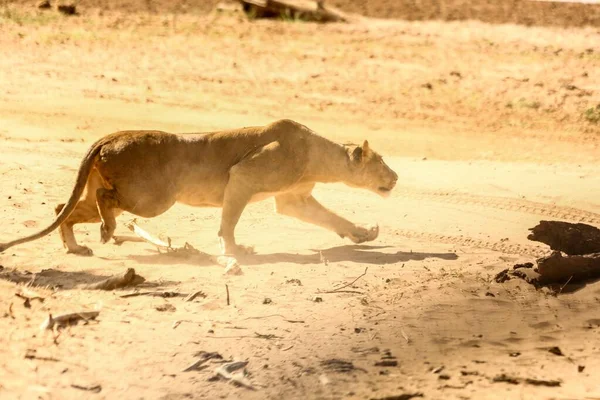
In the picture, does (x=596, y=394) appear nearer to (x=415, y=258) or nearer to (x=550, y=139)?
(x=415, y=258)

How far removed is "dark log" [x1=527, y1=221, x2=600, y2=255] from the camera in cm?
859

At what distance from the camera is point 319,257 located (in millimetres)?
9258

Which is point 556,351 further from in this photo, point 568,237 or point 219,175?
point 219,175

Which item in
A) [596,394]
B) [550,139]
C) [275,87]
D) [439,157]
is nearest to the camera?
[596,394]

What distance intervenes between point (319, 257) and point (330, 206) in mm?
1852

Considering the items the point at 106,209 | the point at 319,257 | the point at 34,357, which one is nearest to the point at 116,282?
the point at 106,209

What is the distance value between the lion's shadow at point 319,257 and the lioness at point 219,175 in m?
0.23

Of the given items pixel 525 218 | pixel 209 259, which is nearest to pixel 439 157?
pixel 525 218

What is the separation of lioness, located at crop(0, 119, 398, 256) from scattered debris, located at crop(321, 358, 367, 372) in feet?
8.97

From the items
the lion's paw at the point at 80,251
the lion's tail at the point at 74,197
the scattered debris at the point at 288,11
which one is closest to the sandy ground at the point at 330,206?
the lion's paw at the point at 80,251

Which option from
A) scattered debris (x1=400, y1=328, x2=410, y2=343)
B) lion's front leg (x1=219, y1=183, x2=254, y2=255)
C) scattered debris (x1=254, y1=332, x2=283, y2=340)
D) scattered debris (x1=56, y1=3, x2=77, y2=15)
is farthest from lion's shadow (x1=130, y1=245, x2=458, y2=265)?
scattered debris (x1=56, y1=3, x2=77, y2=15)

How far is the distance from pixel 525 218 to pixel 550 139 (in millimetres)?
4571

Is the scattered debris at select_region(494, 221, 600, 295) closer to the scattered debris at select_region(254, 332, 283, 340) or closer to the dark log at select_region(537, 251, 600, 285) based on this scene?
the dark log at select_region(537, 251, 600, 285)

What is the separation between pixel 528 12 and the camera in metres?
21.5
